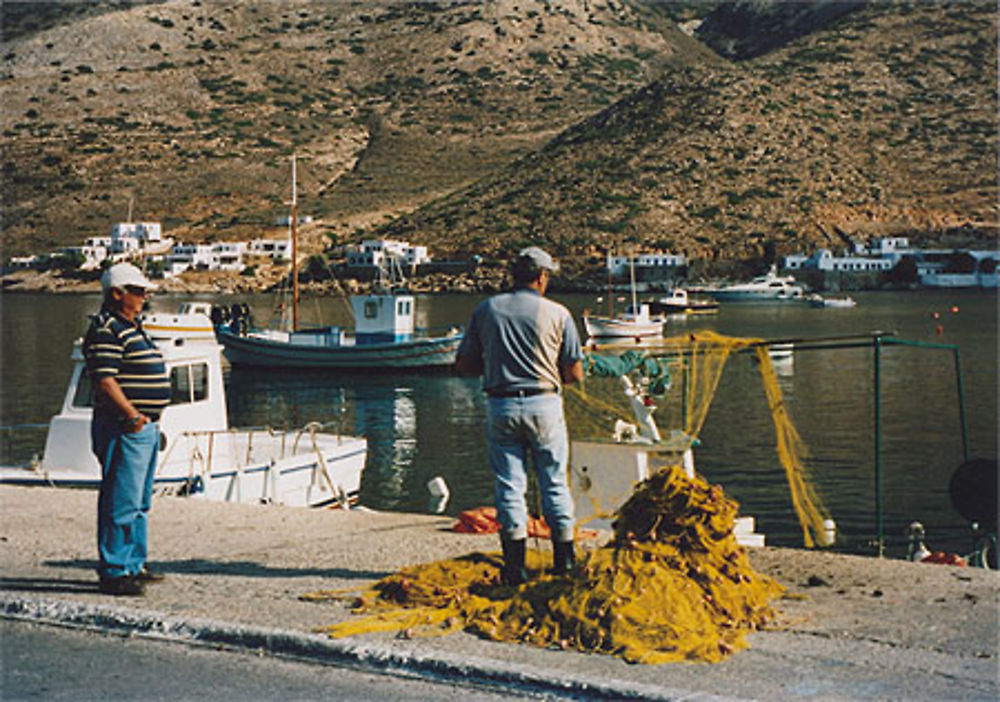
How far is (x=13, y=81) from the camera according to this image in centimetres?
18425

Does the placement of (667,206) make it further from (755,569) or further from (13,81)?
(755,569)

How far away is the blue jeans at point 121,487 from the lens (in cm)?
797

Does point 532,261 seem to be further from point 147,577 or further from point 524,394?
point 147,577

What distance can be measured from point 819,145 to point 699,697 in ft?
450

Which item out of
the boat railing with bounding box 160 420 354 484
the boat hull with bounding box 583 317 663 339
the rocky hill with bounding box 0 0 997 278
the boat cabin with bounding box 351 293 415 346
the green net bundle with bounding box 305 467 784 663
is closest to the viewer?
the green net bundle with bounding box 305 467 784 663

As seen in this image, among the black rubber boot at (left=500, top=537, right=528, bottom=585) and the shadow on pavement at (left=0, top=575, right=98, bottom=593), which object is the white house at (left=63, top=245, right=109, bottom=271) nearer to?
the shadow on pavement at (left=0, top=575, right=98, bottom=593)

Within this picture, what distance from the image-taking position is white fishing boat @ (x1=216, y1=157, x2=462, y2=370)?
172ft

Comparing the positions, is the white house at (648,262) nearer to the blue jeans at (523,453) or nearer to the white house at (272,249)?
the white house at (272,249)

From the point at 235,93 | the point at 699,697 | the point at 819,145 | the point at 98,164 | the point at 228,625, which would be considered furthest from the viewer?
the point at 235,93

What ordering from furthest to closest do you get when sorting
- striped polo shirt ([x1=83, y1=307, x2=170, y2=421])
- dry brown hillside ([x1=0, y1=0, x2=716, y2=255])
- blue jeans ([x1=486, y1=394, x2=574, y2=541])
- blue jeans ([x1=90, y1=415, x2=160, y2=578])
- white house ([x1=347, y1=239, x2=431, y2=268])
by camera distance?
dry brown hillside ([x1=0, y1=0, x2=716, y2=255]), white house ([x1=347, y1=239, x2=431, y2=268]), blue jeans ([x1=90, y1=415, x2=160, y2=578]), striped polo shirt ([x1=83, y1=307, x2=170, y2=421]), blue jeans ([x1=486, y1=394, x2=574, y2=541])

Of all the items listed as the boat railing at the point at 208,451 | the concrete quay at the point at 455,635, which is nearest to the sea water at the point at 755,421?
the boat railing at the point at 208,451

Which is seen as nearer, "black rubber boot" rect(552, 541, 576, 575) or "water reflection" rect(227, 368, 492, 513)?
"black rubber boot" rect(552, 541, 576, 575)

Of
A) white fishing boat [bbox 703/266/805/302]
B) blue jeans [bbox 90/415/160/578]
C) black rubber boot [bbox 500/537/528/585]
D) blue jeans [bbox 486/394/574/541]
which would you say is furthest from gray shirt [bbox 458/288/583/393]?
white fishing boat [bbox 703/266/805/302]

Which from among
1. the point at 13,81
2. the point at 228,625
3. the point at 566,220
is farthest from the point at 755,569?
the point at 13,81
